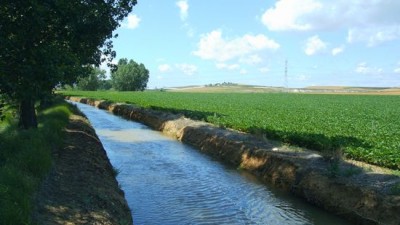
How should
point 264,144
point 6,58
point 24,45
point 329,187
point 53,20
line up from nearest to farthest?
point 6,58
point 24,45
point 329,187
point 53,20
point 264,144

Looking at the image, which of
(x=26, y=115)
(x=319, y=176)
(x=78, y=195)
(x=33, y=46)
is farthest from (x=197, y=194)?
(x=26, y=115)

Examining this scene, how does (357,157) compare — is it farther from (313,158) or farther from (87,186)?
(87,186)

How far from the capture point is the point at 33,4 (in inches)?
494

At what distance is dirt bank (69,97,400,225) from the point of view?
12578 millimetres

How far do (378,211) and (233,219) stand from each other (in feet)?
13.9

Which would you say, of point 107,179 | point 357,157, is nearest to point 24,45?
point 107,179

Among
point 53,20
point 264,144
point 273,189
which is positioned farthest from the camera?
point 264,144

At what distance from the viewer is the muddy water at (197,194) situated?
1317cm

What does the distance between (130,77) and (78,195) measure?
150 metres

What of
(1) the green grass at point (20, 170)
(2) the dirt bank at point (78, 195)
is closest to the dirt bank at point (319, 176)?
(2) the dirt bank at point (78, 195)

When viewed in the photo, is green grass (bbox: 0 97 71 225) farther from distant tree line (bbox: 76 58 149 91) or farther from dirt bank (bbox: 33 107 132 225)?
distant tree line (bbox: 76 58 149 91)

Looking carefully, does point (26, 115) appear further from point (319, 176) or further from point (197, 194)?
point (319, 176)

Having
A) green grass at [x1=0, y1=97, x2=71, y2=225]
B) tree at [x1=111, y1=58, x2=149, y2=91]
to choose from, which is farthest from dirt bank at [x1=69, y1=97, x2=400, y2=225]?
tree at [x1=111, y1=58, x2=149, y2=91]

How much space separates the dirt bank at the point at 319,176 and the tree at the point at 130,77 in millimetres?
134982
